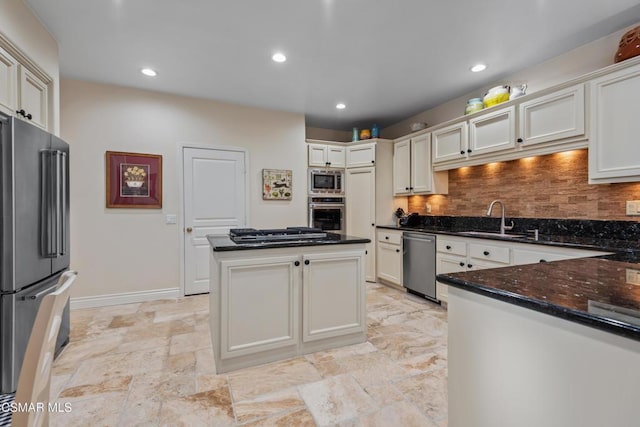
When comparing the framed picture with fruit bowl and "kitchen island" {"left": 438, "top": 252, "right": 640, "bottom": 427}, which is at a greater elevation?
the framed picture with fruit bowl

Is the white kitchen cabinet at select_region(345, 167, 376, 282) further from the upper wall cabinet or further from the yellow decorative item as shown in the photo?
the upper wall cabinet

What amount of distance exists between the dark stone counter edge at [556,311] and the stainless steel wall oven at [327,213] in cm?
358

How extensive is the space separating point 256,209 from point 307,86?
1811mm

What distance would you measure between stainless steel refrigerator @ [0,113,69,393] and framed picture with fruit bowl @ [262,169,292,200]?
236 cm

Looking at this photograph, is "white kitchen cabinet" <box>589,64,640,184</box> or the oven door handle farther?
the oven door handle

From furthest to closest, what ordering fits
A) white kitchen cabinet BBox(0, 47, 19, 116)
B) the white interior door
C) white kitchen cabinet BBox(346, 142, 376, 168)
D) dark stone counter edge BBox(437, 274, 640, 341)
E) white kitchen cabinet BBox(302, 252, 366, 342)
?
white kitchen cabinet BBox(346, 142, 376, 168) → the white interior door → white kitchen cabinet BBox(302, 252, 366, 342) → white kitchen cabinet BBox(0, 47, 19, 116) → dark stone counter edge BBox(437, 274, 640, 341)

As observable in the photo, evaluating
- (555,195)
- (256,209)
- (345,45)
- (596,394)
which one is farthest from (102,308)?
(555,195)

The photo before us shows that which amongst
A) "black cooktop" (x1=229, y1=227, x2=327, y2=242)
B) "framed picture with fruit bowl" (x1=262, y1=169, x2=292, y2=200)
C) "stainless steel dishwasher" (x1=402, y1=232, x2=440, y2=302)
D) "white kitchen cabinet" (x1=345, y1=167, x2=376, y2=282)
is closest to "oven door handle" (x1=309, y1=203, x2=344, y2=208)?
"white kitchen cabinet" (x1=345, y1=167, x2=376, y2=282)

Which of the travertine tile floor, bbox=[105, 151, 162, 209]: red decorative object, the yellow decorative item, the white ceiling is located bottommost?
the travertine tile floor

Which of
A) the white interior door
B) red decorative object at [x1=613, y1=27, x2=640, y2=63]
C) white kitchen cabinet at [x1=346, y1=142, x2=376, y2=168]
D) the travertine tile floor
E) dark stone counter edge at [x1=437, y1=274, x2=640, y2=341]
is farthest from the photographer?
white kitchen cabinet at [x1=346, y1=142, x2=376, y2=168]

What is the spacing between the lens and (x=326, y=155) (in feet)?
15.1

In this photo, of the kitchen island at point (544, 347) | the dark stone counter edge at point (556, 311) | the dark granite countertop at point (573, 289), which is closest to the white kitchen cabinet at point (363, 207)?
the dark granite countertop at point (573, 289)

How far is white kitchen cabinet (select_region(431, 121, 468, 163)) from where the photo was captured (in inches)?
135

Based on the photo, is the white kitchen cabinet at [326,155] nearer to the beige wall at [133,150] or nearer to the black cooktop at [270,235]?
the beige wall at [133,150]
